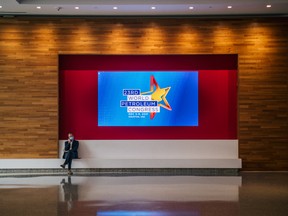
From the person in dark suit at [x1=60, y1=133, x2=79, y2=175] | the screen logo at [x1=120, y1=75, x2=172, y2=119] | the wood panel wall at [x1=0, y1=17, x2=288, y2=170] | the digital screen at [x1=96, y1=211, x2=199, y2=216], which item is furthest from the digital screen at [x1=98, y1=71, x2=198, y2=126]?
the digital screen at [x1=96, y1=211, x2=199, y2=216]

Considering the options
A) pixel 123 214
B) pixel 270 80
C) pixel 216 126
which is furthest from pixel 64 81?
pixel 123 214

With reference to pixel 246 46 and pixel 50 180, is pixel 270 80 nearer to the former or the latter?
pixel 246 46

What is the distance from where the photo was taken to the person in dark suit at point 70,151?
593 inches

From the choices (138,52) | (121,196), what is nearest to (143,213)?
(121,196)

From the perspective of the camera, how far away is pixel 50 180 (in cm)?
1373

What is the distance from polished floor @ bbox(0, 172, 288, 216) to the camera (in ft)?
30.7

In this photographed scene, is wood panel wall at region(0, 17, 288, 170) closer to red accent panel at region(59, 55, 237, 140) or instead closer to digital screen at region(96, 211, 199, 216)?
red accent panel at region(59, 55, 237, 140)

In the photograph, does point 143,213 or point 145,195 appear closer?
point 143,213

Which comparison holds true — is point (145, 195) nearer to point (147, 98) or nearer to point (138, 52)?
point (147, 98)

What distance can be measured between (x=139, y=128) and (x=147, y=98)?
2.93ft

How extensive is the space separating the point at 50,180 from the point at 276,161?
20.8 ft

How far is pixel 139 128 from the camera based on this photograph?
15914 millimetres

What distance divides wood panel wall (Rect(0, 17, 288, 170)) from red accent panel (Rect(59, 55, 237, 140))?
42 cm

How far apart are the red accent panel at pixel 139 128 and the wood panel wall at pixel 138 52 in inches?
16.6
